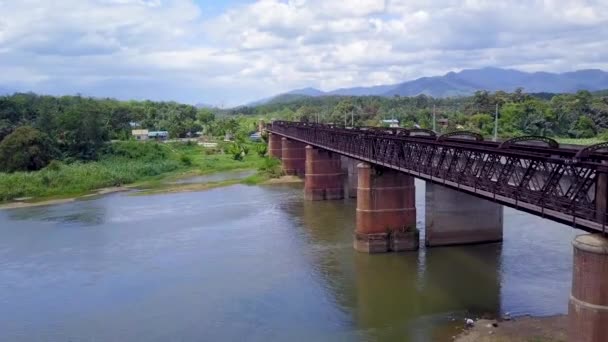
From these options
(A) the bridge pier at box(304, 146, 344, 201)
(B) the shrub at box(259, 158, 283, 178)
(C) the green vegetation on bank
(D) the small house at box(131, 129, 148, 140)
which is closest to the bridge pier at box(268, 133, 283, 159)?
(C) the green vegetation on bank

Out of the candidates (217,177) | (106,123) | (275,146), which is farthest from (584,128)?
(106,123)

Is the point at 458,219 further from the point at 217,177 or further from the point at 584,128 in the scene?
the point at 584,128

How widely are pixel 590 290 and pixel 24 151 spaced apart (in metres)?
70.6

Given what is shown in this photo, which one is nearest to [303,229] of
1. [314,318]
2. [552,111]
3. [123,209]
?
[314,318]

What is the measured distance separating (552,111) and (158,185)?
56843 mm

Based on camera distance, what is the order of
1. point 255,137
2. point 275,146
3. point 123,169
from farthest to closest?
1. point 255,137
2. point 275,146
3. point 123,169

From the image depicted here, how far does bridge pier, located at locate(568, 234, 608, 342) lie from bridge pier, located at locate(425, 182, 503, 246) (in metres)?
15.9

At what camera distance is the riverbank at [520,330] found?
19.1 meters

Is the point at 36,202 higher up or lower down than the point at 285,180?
lower down

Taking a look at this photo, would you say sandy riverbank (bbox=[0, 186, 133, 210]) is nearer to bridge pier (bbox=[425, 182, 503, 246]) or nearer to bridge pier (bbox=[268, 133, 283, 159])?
bridge pier (bbox=[268, 133, 283, 159])

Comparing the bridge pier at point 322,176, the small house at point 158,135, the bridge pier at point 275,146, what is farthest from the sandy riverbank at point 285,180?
the small house at point 158,135

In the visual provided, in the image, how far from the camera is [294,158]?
232 feet

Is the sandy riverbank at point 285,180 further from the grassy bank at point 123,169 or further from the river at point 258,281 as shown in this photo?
the river at point 258,281

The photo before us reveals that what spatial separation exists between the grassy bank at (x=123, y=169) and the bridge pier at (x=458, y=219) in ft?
126
